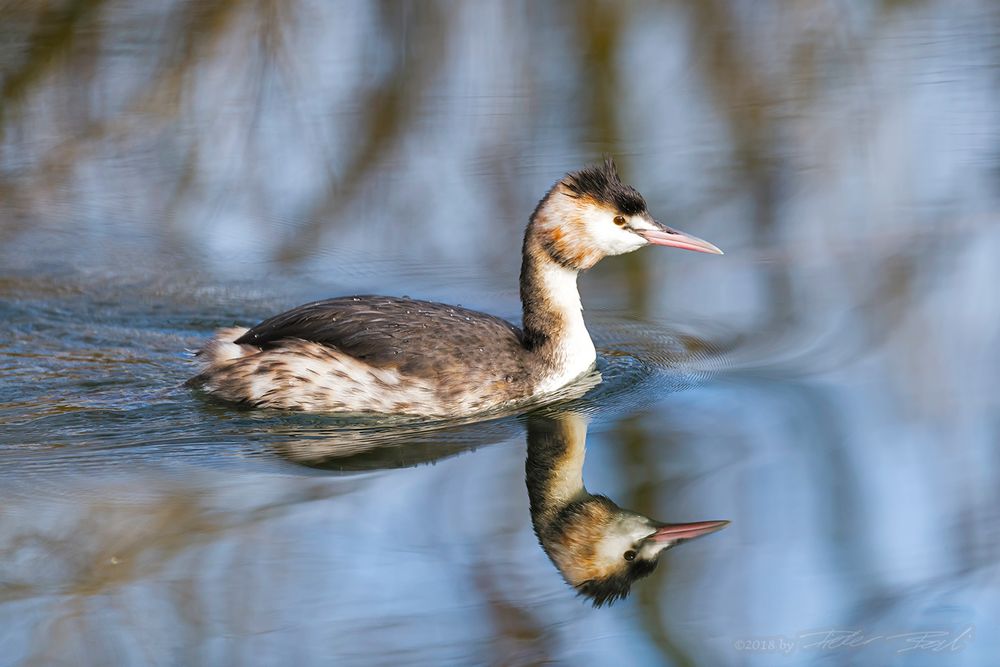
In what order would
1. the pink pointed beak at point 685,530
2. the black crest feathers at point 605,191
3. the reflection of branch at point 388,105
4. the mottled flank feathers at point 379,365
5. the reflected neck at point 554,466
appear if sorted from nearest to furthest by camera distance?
the pink pointed beak at point 685,530 < the reflected neck at point 554,466 < the mottled flank feathers at point 379,365 < the black crest feathers at point 605,191 < the reflection of branch at point 388,105

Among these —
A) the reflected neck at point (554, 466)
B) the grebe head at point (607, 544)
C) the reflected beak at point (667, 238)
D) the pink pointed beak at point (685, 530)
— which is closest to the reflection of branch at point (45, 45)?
the reflected beak at point (667, 238)

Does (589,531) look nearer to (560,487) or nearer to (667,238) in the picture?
(560,487)

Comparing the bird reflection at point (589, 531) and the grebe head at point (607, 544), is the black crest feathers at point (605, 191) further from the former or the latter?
the grebe head at point (607, 544)

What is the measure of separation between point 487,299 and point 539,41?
11.4ft

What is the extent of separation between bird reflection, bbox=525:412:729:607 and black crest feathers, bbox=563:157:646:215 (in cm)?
129

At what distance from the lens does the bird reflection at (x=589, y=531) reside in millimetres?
4980

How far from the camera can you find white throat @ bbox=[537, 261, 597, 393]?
268 inches

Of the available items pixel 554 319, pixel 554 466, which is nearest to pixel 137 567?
pixel 554 466

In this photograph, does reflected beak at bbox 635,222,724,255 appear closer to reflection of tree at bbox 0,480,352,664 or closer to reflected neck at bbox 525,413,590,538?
reflected neck at bbox 525,413,590,538

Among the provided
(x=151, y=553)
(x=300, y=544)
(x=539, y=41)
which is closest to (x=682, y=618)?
(x=300, y=544)

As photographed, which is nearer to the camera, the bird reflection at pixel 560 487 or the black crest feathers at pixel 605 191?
the bird reflection at pixel 560 487

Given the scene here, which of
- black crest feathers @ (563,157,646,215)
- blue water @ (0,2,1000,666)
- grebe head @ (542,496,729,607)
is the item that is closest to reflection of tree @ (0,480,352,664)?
blue water @ (0,2,1000,666)

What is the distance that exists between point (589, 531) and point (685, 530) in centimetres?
35

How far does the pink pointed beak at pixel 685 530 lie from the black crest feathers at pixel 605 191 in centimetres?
198
